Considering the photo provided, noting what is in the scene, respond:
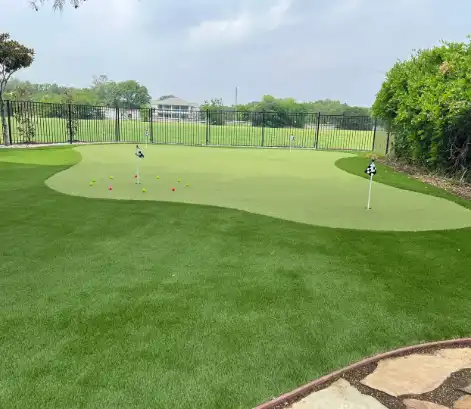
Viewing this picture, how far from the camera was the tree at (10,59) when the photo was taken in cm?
1305

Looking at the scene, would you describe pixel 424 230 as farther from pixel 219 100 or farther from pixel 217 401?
pixel 219 100

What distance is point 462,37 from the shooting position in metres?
9.42

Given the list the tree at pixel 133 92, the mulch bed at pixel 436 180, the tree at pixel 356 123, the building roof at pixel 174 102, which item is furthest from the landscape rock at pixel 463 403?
the building roof at pixel 174 102

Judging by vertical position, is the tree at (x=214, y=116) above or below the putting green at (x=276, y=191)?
above

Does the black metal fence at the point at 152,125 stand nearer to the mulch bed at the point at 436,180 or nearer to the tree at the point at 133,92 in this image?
the mulch bed at the point at 436,180

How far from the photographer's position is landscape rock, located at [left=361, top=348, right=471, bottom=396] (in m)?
2.01

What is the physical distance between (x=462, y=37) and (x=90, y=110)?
15.7 m

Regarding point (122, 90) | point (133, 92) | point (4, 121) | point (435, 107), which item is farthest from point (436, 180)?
point (133, 92)

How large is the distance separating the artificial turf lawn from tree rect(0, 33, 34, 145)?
10622 millimetres

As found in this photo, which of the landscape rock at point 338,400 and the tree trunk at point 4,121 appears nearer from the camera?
the landscape rock at point 338,400

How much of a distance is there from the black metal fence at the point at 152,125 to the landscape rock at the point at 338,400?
13.7m

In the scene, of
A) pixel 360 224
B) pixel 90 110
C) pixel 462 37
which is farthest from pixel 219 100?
pixel 360 224

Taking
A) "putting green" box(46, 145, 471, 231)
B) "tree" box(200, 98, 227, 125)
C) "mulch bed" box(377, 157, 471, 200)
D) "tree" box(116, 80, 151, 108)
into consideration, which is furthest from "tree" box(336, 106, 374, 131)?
"tree" box(116, 80, 151, 108)

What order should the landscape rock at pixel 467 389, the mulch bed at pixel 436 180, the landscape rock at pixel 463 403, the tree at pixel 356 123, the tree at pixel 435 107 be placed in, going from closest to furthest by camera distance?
the landscape rock at pixel 463 403
the landscape rock at pixel 467 389
the mulch bed at pixel 436 180
the tree at pixel 435 107
the tree at pixel 356 123
